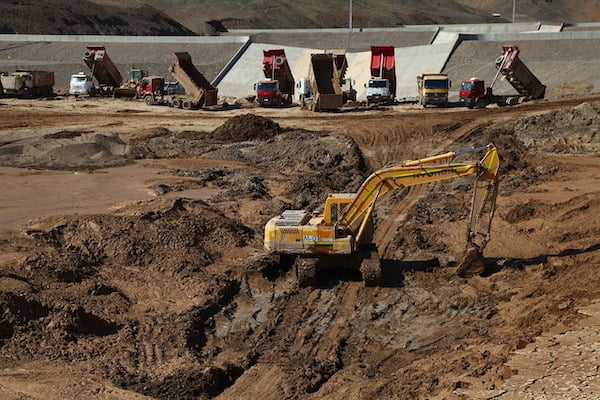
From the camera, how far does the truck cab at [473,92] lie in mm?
47125

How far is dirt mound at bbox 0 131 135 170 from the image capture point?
3155cm

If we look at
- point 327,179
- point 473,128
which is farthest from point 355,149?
point 473,128

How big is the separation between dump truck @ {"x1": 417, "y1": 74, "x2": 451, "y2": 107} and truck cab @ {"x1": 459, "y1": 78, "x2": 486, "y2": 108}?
1.09 metres

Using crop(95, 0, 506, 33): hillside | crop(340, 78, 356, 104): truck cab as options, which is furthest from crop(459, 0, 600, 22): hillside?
crop(340, 78, 356, 104): truck cab

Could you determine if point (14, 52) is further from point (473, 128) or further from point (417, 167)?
point (417, 167)

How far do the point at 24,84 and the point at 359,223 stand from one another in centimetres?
4321

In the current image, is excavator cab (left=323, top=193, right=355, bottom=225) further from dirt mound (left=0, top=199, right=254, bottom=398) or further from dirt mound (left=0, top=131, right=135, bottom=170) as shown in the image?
dirt mound (left=0, top=131, right=135, bottom=170)

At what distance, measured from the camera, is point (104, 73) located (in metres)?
57.7

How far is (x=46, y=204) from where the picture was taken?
24594mm

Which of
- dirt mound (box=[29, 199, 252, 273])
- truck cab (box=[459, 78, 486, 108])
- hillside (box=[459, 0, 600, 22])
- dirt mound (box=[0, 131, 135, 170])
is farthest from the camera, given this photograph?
hillside (box=[459, 0, 600, 22])

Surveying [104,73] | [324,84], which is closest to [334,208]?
[324,84]

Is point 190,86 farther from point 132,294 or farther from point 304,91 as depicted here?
point 132,294

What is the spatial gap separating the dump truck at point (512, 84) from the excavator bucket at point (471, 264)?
2989 centimetres

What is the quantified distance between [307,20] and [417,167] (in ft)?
355
